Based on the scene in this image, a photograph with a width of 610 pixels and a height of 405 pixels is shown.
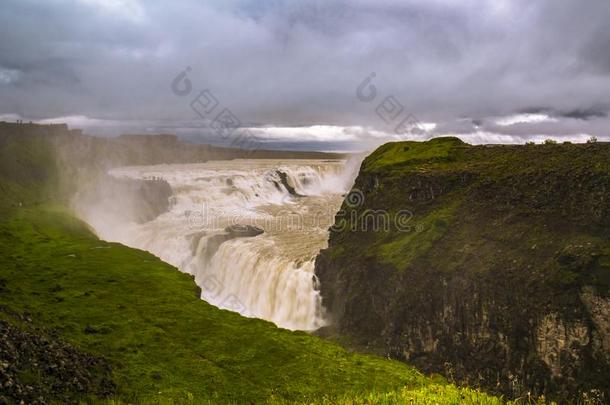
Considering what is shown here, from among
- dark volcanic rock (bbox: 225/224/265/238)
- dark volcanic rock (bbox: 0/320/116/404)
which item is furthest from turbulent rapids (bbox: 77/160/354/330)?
dark volcanic rock (bbox: 0/320/116/404)

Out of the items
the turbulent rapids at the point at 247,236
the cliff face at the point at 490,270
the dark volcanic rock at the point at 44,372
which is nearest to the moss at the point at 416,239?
the cliff face at the point at 490,270

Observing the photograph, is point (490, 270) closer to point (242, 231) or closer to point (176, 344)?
point (176, 344)

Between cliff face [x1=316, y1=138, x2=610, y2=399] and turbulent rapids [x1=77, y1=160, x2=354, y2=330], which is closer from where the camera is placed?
cliff face [x1=316, y1=138, x2=610, y2=399]

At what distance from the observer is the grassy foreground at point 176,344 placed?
15.9m

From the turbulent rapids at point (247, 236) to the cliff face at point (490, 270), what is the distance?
149 inches

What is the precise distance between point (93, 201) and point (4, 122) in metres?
35.9

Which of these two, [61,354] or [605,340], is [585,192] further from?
[61,354]

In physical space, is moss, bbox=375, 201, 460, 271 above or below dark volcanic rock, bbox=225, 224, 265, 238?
above

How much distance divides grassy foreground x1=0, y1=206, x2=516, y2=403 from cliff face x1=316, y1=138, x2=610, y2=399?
671 centimetres

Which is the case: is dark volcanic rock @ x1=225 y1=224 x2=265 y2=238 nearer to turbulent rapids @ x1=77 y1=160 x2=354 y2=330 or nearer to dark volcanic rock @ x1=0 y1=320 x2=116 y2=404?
turbulent rapids @ x1=77 y1=160 x2=354 y2=330

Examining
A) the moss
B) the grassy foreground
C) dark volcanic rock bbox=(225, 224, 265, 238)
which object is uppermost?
the moss

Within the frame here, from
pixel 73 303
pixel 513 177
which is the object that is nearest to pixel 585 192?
pixel 513 177

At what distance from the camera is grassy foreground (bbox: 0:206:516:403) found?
626 inches

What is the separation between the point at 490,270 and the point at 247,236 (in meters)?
30.8
